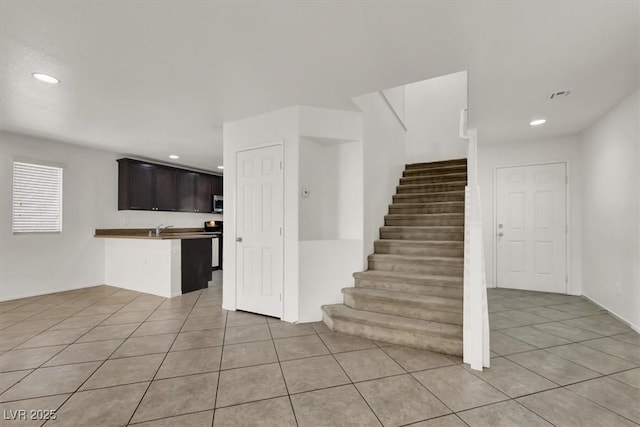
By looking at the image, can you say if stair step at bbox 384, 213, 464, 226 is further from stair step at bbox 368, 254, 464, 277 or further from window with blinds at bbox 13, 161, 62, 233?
window with blinds at bbox 13, 161, 62, 233

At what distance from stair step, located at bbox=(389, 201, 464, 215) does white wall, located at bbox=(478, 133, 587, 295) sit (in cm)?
127

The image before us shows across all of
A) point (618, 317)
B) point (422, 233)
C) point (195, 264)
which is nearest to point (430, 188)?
point (422, 233)

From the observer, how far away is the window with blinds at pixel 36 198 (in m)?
4.43

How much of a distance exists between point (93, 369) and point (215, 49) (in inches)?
104

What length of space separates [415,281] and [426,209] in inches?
63.3

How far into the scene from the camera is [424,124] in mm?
6574

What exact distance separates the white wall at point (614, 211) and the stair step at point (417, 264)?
1.79m

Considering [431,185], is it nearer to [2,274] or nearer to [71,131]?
[71,131]

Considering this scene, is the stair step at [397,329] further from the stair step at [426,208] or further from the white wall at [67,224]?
the white wall at [67,224]

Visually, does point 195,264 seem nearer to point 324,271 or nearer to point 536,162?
point 324,271

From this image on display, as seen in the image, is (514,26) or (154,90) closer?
(514,26)

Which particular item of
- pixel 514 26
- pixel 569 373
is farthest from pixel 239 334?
Result: pixel 514 26

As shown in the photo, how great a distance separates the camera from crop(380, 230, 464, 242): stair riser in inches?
150

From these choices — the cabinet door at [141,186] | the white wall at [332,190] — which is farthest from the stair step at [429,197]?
the cabinet door at [141,186]
